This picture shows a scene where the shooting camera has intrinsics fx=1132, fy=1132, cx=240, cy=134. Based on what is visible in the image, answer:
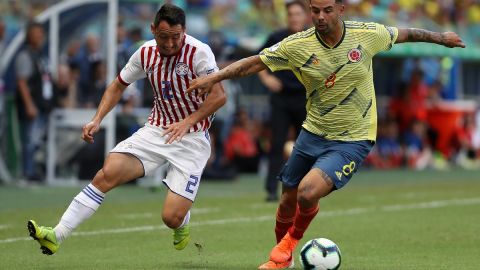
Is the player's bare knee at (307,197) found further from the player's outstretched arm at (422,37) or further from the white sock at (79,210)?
the white sock at (79,210)

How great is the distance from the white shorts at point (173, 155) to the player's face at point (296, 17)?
5391mm

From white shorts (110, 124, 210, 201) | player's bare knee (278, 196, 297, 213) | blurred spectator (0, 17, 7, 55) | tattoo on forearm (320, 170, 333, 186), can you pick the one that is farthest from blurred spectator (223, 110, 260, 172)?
tattoo on forearm (320, 170, 333, 186)

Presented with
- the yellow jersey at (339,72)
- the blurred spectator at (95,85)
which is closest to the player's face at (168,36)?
the yellow jersey at (339,72)

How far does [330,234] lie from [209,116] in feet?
9.69

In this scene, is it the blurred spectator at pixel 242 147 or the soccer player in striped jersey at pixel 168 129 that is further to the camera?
the blurred spectator at pixel 242 147

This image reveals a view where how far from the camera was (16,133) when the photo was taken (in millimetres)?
18391

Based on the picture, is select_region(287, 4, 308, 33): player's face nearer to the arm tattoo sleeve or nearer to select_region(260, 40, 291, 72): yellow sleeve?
select_region(260, 40, 291, 72): yellow sleeve

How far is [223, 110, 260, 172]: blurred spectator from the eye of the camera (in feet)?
71.3

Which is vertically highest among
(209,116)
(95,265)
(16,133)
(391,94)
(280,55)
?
(280,55)

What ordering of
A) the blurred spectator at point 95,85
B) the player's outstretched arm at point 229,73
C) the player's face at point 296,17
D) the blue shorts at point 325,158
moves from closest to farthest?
the player's outstretched arm at point 229,73, the blue shorts at point 325,158, the player's face at point 296,17, the blurred spectator at point 95,85

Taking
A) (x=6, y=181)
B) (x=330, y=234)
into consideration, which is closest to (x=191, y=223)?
(x=330, y=234)

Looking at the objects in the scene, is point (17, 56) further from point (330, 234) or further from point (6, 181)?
point (330, 234)

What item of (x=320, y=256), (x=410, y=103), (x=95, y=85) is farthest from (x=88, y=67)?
(x=320, y=256)

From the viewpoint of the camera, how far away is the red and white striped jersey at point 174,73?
9164 millimetres
